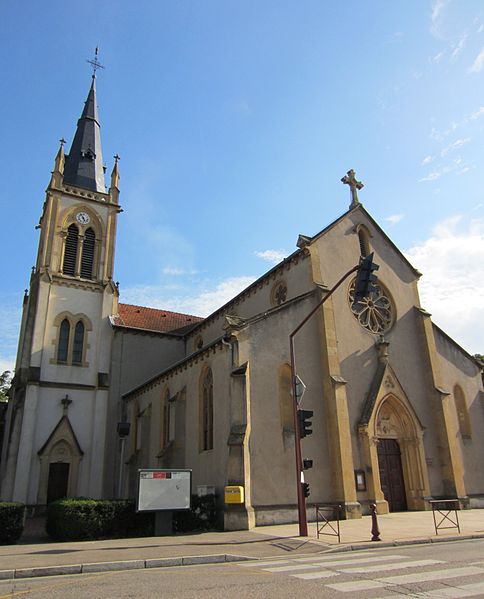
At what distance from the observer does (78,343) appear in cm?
2980

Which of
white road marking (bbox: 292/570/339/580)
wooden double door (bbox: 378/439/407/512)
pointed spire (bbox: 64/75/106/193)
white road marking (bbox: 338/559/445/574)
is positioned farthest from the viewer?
pointed spire (bbox: 64/75/106/193)

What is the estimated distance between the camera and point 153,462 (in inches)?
971

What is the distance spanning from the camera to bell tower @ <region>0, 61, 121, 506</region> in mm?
25938

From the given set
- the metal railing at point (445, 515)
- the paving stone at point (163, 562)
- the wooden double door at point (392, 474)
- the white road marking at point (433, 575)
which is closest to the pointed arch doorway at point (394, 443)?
the wooden double door at point (392, 474)

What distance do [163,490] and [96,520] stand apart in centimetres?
216

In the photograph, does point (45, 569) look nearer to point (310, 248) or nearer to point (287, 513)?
point (287, 513)

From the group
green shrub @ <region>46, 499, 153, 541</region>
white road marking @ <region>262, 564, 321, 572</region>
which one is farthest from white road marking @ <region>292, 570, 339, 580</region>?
green shrub @ <region>46, 499, 153, 541</region>

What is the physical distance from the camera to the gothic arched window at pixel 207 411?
2012cm

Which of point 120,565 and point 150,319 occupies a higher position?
point 150,319

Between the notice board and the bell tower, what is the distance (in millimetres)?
13206

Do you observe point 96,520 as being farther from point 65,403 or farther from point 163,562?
point 65,403

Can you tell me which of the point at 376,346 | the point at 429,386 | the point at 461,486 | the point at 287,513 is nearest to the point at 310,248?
the point at 376,346

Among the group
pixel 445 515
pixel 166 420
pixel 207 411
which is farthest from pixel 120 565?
pixel 166 420

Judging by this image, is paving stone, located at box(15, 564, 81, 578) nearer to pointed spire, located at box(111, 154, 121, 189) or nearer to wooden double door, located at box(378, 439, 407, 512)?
wooden double door, located at box(378, 439, 407, 512)
